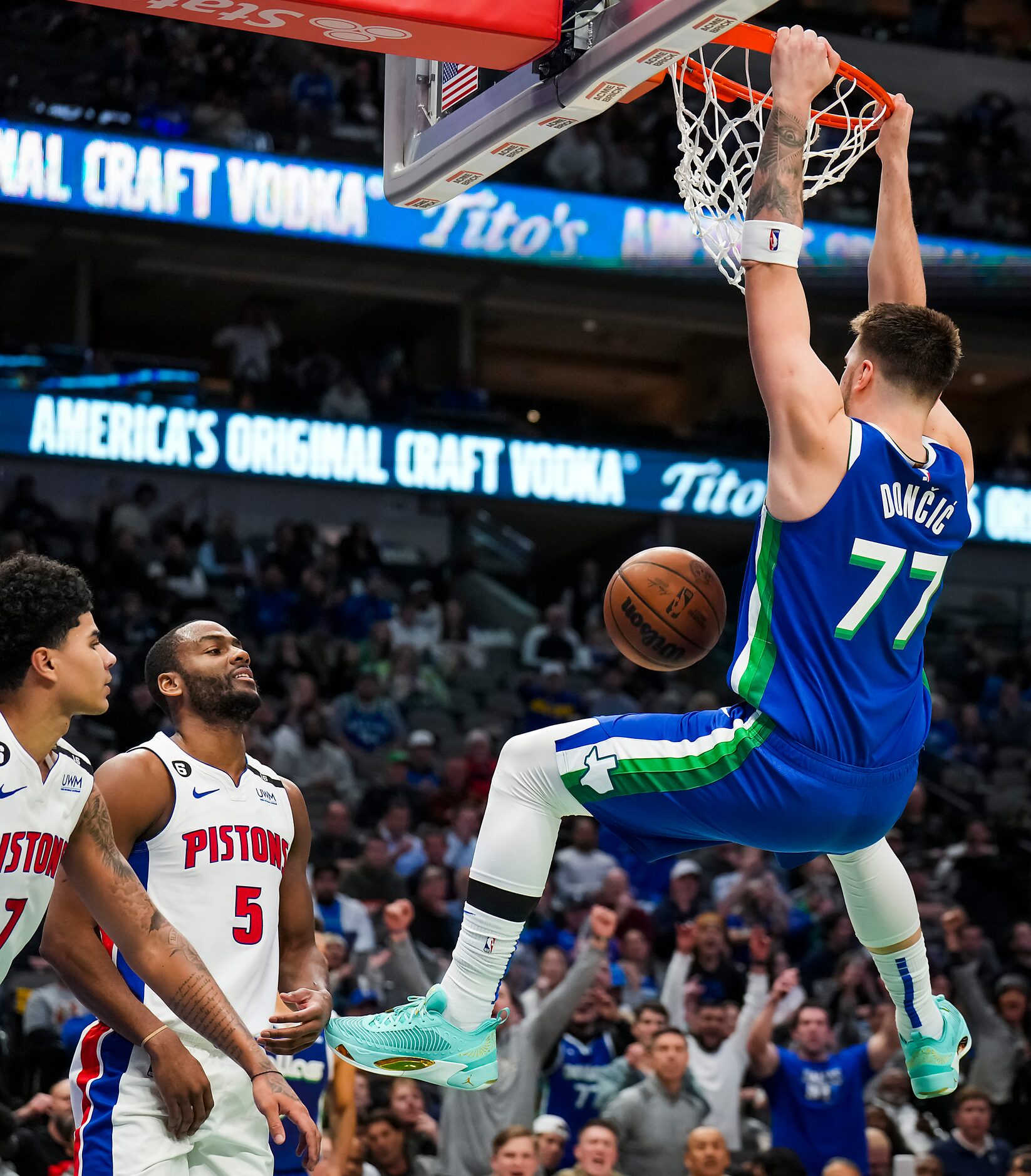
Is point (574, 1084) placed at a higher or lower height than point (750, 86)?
lower

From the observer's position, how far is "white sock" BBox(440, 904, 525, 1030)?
4.42 m

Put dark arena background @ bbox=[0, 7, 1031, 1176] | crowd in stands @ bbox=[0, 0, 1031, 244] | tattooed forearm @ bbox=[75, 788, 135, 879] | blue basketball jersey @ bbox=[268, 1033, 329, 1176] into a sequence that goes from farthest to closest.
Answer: crowd in stands @ bbox=[0, 0, 1031, 244] → dark arena background @ bbox=[0, 7, 1031, 1176] → blue basketball jersey @ bbox=[268, 1033, 329, 1176] → tattooed forearm @ bbox=[75, 788, 135, 879]

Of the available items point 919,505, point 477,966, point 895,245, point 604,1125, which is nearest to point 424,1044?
point 477,966

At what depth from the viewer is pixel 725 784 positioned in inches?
165

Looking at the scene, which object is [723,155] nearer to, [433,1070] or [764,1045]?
[433,1070]

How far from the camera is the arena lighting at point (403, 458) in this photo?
19188mm

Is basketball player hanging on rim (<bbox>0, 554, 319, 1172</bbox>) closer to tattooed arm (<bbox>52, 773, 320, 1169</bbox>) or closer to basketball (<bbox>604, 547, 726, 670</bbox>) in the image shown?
tattooed arm (<bbox>52, 773, 320, 1169</bbox>)

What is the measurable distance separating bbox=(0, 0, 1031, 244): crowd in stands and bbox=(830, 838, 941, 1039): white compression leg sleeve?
17.1 meters

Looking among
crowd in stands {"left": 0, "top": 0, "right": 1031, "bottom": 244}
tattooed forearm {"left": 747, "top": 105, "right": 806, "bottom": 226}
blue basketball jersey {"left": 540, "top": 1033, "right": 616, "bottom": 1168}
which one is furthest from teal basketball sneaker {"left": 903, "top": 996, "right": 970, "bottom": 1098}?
crowd in stands {"left": 0, "top": 0, "right": 1031, "bottom": 244}

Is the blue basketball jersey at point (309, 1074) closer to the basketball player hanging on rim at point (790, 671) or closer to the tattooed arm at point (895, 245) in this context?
the basketball player hanging on rim at point (790, 671)

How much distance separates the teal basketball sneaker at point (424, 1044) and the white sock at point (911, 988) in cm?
117

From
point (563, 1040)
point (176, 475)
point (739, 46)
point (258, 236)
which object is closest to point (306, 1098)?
point (563, 1040)

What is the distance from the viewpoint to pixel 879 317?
14.5 feet

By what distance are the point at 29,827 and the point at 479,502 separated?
1962 centimetres
